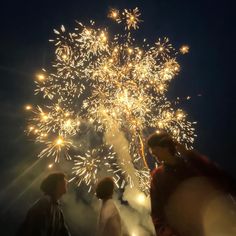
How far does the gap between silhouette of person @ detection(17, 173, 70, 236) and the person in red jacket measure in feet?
7.12

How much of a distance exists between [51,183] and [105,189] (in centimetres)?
102

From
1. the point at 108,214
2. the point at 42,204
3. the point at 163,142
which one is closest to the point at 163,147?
the point at 163,142

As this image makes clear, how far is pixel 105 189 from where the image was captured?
16.9ft

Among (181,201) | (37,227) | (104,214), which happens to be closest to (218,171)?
(181,201)

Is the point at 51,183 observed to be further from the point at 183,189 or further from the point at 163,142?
the point at 183,189

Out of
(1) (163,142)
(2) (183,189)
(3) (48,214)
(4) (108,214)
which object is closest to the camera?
(2) (183,189)

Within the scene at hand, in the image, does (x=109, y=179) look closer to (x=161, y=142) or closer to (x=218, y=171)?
(x=161, y=142)

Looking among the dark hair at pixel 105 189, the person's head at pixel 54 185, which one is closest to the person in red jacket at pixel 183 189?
the dark hair at pixel 105 189

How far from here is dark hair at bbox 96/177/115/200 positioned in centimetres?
513

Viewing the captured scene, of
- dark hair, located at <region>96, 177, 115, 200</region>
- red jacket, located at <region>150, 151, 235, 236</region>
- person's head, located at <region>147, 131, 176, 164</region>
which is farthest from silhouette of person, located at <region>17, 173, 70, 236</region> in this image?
person's head, located at <region>147, 131, 176, 164</region>

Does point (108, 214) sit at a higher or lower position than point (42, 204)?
lower

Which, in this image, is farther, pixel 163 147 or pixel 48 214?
pixel 48 214

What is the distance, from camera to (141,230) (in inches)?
1960

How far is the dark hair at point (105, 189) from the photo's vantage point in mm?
5129
